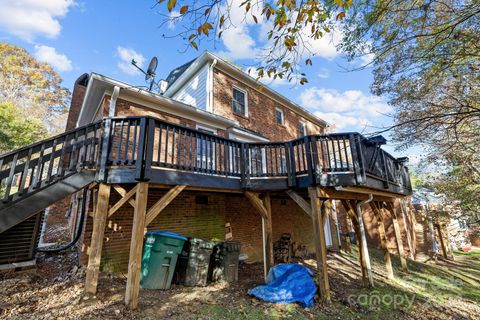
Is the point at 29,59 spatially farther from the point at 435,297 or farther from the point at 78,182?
the point at 435,297

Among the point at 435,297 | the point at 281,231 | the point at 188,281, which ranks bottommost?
the point at 435,297

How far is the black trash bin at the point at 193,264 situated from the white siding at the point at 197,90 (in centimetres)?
598

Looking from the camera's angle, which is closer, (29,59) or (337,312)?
(337,312)

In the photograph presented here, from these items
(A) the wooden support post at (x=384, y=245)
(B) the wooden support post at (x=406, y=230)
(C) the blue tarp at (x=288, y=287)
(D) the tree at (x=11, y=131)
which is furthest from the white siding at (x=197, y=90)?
(B) the wooden support post at (x=406, y=230)

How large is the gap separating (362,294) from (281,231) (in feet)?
14.4

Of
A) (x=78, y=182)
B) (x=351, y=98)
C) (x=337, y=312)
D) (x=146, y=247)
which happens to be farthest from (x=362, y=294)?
(x=78, y=182)

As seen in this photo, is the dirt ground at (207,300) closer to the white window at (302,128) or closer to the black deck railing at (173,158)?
the black deck railing at (173,158)

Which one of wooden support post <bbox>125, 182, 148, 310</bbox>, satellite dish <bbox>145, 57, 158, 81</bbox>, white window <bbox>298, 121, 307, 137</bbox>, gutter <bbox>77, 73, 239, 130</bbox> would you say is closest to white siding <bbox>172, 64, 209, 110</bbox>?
gutter <bbox>77, 73, 239, 130</bbox>

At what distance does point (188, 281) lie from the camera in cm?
540

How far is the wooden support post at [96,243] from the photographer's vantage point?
427 cm

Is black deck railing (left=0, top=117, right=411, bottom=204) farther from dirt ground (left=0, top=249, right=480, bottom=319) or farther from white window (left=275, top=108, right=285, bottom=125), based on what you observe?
white window (left=275, top=108, right=285, bottom=125)

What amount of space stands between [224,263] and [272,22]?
5506 millimetres

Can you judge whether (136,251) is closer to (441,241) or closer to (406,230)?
(406,230)

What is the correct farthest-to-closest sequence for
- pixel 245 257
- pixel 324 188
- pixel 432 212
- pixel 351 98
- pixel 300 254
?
pixel 432 212, pixel 300 254, pixel 245 257, pixel 324 188, pixel 351 98
